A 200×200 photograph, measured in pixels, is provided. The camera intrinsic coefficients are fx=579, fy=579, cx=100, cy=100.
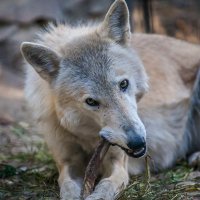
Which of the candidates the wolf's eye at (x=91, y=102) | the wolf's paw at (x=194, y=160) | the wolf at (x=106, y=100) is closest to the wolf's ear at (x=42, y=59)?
the wolf at (x=106, y=100)

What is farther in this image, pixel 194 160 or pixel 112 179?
pixel 194 160

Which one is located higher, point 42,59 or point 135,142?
point 42,59

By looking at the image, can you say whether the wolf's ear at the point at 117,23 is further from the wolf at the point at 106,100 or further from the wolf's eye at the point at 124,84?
the wolf's eye at the point at 124,84

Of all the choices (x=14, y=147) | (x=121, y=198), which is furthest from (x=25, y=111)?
(x=121, y=198)

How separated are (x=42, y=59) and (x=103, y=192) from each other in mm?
A: 1126

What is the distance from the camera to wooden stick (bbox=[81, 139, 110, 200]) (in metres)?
4.27

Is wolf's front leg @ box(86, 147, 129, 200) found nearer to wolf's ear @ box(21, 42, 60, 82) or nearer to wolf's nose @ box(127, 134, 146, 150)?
wolf's nose @ box(127, 134, 146, 150)

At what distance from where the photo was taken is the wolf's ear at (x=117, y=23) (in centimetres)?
459

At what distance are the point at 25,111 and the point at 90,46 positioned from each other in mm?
3461

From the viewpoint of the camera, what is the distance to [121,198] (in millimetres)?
4152

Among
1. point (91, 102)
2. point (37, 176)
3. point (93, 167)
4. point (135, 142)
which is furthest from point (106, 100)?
point (37, 176)

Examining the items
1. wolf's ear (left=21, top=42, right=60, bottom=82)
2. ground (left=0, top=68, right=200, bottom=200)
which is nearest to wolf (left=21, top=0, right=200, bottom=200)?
wolf's ear (left=21, top=42, right=60, bottom=82)

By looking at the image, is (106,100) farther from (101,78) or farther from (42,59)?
(42,59)

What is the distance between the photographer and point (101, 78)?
428 cm
